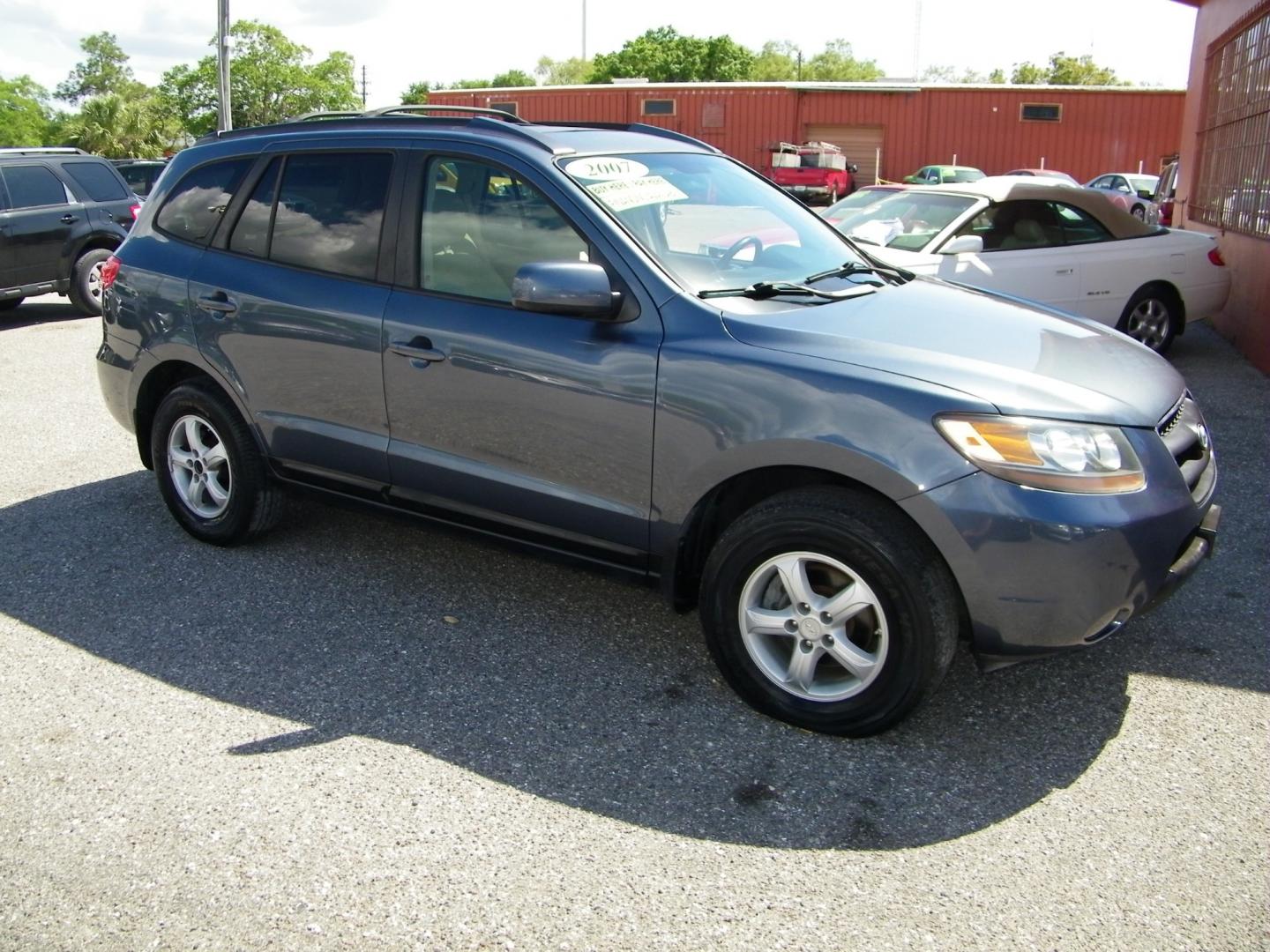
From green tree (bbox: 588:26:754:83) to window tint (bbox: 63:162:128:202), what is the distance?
218 feet

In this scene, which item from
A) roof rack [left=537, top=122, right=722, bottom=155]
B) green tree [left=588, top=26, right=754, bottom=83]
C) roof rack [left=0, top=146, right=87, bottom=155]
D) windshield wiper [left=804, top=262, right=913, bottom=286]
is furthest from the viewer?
green tree [left=588, top=26, right=754, bottom=83]

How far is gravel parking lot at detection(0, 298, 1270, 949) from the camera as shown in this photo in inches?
105

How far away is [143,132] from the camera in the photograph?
60.0 metres

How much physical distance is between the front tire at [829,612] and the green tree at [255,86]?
7426cm

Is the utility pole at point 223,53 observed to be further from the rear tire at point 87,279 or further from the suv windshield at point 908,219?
the suv windshield at point 908,219

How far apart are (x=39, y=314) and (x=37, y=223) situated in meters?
1.60

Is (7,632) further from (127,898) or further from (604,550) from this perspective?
(604,550)

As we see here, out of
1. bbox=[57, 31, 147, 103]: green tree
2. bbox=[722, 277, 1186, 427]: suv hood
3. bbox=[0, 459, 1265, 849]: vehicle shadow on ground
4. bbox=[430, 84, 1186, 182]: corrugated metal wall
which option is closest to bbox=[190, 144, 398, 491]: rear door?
bbox=[0, 459, 1265, 849]: vehicle shadow on ground

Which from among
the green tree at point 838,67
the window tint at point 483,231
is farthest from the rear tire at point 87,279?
the green tree at point 838,67

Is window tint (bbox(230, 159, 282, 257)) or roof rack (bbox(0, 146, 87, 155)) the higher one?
roof rack (bbox(0, 146, 87, 155))

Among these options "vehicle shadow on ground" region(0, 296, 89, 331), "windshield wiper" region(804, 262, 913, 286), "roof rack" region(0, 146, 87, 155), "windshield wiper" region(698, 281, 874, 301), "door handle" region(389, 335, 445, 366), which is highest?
"roof rack" region(0, 146, 87, 155)

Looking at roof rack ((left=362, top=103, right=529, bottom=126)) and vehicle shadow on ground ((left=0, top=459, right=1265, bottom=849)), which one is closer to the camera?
vehicle shadow on ground ((left=0, top=459, right=1265, bottom=849))

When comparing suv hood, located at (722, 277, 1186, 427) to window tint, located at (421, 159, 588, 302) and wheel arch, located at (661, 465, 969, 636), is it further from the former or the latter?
window tint, located at (421, 159, 588, 302)

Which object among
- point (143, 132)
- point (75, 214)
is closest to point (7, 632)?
point (75, 214)
